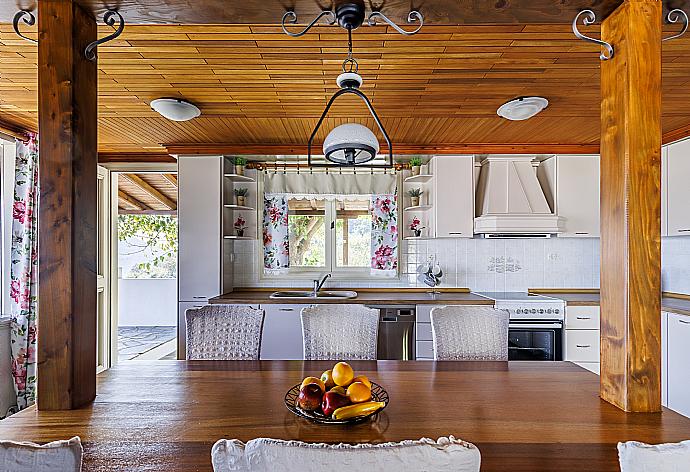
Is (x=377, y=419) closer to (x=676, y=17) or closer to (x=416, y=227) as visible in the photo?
(x=676, y=17)

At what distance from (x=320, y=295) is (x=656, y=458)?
12.1 ft

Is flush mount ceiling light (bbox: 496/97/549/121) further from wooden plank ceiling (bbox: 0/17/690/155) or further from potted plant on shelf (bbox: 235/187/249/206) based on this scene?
potted plant on shelf (bbox: 235/187/249/206)

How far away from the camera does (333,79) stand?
276 centimetres

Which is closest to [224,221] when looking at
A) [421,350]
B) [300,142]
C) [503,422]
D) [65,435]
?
[300,142]

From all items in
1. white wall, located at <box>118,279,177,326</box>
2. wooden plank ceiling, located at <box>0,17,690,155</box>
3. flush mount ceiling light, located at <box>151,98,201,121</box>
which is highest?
wooden plank ceiling, located at <box>0,17,690,155</box>

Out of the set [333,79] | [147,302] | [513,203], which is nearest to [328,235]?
[513,203]

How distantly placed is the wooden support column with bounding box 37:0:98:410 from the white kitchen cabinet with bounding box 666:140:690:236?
423 cm

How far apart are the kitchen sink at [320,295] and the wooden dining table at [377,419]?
2.24 metres

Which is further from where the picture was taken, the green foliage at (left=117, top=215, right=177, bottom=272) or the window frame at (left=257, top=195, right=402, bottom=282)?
the green foliage at (left=117, top=215, right=177, bottom=272)

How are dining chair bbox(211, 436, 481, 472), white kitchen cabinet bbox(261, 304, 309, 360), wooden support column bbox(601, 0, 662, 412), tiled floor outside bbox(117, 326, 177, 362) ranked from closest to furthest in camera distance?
1. dining chair bbox(211, 436, 481, 472)
2. wooden support column bbox(601, 0, 662, 412)
3. white kitchen cabinet bbox(261, 304, 309, 360)
4. tiled floor outside bbox(117, 326, 177, 362)

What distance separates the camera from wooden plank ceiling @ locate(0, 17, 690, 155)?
2229 mm

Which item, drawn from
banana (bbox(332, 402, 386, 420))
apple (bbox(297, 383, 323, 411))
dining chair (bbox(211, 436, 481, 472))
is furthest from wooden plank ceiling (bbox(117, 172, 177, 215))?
dining chair (bbox(211, 436, 481, 472))

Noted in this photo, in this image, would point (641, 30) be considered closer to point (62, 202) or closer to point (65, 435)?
point (62, 202)

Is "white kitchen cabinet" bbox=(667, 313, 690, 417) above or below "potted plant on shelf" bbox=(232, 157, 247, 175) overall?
below
